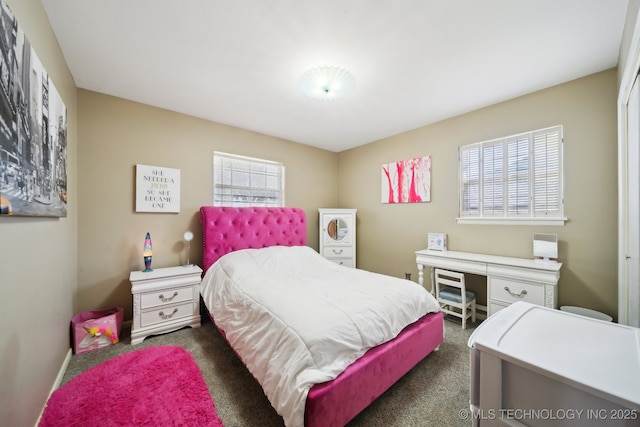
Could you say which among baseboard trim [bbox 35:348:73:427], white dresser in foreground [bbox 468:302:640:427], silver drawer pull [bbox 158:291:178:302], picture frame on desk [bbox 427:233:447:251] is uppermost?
picture frame on desk [bbox 427:233:447:251]

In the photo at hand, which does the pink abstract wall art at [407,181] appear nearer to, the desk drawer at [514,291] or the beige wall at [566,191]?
the beige wall at [566,191]

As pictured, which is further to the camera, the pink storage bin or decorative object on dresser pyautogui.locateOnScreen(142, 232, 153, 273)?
decorative object on dresser pyautogui.locateOnScreen(142, 232, 153, 273)

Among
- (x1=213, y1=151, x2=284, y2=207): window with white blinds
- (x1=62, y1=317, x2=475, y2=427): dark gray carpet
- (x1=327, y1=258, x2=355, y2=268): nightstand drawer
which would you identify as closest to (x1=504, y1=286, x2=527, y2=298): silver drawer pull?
(x1=62, y1=317, x2=475, y2=427): dark gray carpet

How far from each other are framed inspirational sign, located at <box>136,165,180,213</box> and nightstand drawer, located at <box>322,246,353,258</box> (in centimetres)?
222

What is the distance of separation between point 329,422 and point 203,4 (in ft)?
8.03

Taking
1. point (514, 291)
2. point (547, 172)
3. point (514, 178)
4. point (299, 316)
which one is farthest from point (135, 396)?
point (547, 172)

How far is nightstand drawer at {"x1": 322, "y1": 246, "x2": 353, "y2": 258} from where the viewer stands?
155 inches

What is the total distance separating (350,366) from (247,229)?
7.32ft

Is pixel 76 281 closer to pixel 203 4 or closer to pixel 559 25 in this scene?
pixel 203 4

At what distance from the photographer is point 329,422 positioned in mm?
1199

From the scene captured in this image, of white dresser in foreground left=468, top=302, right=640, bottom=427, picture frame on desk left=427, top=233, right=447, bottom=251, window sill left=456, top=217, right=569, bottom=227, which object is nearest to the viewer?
white dresser in foreground left=468, top=302, right=640, bottom=427

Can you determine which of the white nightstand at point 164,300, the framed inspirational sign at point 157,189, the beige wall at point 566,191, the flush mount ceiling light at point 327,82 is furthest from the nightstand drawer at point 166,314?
the beige wall at point 566,191

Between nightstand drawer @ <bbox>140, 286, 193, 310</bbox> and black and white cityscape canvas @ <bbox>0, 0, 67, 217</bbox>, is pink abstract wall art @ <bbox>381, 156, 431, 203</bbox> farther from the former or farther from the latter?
black and white cityscape canvas @ <bbox>0, 0, 67, 217</bbox>

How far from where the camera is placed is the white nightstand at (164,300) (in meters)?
2.27
